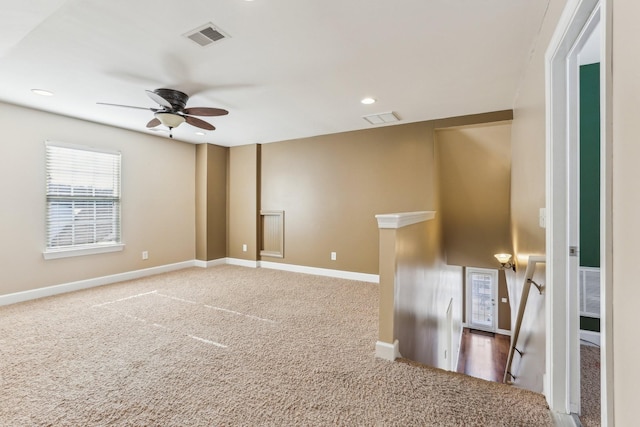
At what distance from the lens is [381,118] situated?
13.6ft

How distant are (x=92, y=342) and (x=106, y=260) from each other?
7.55ft

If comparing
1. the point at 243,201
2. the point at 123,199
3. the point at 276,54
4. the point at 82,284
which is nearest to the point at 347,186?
the point at 243,201

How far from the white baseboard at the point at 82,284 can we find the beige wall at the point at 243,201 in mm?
1080

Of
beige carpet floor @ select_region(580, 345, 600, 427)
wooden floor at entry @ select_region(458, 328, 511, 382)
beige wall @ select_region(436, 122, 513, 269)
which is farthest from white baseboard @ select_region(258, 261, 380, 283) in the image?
wooden floor at entry @ select_region(458, 328, 511, 382)

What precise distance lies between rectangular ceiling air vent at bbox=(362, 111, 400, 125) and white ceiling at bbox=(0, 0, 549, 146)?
0.20 m

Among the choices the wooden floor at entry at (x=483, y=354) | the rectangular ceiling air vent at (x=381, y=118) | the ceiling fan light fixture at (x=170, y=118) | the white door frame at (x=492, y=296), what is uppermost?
the rectangular ceiling air vent at (x=381, y=118)

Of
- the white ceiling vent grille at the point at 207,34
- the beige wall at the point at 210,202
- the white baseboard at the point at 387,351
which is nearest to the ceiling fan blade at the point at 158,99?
the white ceiling vent grille at the point at 207,34

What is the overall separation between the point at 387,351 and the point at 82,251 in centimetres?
438

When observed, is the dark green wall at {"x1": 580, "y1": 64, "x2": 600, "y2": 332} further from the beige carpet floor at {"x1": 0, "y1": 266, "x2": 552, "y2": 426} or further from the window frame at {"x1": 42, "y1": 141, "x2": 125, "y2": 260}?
the window frame at {"x1": 42, "y1": 141, "x2": 125, "y2": 260}

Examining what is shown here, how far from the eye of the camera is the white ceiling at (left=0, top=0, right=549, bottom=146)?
6.12ft

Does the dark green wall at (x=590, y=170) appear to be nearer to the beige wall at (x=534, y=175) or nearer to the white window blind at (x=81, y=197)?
the beige wall at (x=534, y=175)

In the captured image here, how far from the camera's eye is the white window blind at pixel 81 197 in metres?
3.84

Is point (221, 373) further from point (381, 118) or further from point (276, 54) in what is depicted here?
point (381, 118)

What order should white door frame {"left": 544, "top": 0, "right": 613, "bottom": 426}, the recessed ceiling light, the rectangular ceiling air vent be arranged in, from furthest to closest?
the rectangular ceiling air vent < the recessed ceiling light < white door frame {"left": 544, "top": 0, "right": 613, "bottom": 426}
